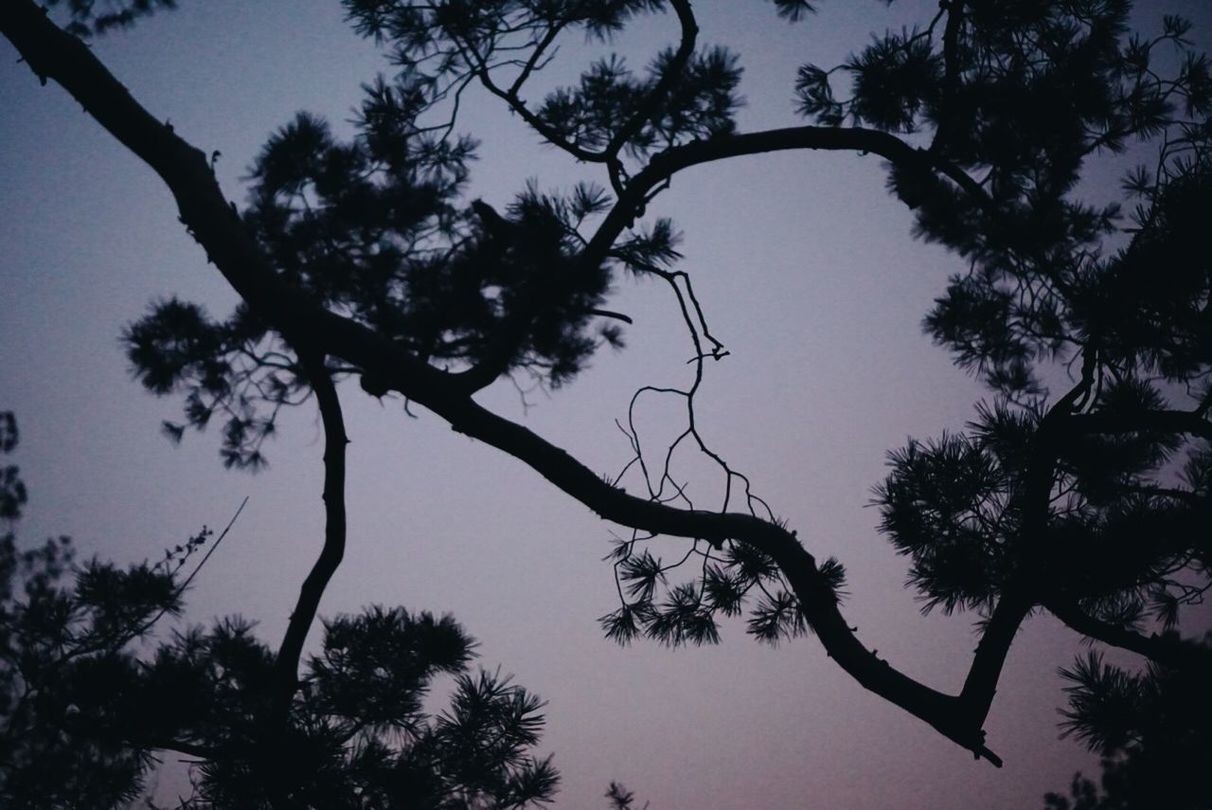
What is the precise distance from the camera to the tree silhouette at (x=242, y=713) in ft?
3.31

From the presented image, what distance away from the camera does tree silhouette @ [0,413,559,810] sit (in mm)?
1008

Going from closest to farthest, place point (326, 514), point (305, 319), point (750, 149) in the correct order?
point (305, 319) → point (750, 149) → point (326, 514)

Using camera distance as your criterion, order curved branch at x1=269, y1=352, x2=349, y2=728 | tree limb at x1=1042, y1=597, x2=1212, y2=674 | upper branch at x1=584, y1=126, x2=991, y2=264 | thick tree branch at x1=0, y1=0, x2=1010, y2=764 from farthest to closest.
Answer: curved branch at x1=269, y1=352, x2=349, y2=728, upper branch at x1=584, y1=126, x2=991, y2=264, thick tree branch at x1=0, y1=0, x2=1010, y2=764, tree limb at x1=1042, y1=597, x2=1212, y2=674

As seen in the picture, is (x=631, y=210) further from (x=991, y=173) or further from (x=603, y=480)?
(x=991, y=173)

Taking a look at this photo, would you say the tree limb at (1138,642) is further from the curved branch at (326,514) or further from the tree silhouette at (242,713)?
the curved branch at (326,514)

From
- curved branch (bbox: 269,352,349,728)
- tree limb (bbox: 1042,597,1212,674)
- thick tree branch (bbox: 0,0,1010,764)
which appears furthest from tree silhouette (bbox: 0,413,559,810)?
tree limb (bbox: 1042,597,1212,674)

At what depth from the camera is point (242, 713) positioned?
117 cm

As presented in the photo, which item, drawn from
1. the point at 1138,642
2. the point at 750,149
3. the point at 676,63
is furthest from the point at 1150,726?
the point at 676,63

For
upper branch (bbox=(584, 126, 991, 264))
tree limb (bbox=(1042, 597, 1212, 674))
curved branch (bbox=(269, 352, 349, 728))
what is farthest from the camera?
curved branch (bbox=(269, 352, 349, 728))

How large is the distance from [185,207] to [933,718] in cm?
154

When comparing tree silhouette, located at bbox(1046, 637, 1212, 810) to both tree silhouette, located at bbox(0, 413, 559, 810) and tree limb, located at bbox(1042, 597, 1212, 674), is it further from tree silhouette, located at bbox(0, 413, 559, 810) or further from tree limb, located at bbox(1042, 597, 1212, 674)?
tree silhouette, located at bbox(0, 413, 559, 810)

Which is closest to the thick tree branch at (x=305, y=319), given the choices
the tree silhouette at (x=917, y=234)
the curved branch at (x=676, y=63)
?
the tree silhouette at (x=917, y=234)

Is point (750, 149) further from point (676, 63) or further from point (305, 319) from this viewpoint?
point (305, 319)

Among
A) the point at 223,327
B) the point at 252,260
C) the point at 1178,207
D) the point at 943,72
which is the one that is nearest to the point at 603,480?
the point at 252,260
